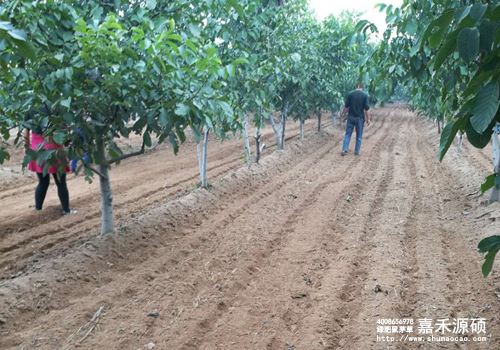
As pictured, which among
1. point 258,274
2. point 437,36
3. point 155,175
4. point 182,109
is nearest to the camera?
point 437,36

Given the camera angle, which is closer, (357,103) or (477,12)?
(477,12)

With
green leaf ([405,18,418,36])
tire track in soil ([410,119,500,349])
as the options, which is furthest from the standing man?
green leaf ([405,18,418,36])

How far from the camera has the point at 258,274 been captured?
12.0 feet

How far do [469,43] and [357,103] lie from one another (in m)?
8.80

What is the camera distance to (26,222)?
5.33 meters

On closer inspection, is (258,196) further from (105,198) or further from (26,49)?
(26,49)

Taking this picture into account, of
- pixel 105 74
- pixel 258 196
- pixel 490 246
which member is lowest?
pixel 258 196

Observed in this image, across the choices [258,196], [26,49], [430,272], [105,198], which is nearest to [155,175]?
[258,196]

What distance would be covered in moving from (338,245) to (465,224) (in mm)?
1757

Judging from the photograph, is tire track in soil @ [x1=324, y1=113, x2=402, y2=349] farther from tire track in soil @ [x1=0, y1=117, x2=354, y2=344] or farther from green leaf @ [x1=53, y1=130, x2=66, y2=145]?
green leaf @ [x1=53, y1=130, x2=66, y2=145]

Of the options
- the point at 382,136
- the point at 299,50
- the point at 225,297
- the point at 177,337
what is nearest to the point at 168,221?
the point at 225,297

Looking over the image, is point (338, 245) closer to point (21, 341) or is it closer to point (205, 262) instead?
point (205, 262)

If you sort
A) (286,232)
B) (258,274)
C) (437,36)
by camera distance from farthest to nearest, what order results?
(286,232) < (258,274) < (437,36)

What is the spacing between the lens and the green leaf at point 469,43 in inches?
51.8
